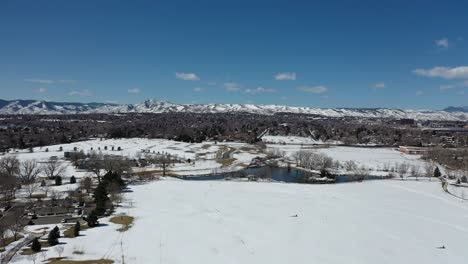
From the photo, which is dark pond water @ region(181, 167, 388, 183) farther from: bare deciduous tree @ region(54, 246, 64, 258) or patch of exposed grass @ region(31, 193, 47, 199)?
bare deciduous tree @ region(54, 246, 64, 258)

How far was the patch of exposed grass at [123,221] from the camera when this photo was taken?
28.2 meters

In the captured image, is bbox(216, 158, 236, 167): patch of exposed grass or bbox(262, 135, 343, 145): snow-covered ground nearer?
bbox(216, 158, 236, 167): patch of exposed grass

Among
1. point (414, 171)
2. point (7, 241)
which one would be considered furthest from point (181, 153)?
point (7, 241)

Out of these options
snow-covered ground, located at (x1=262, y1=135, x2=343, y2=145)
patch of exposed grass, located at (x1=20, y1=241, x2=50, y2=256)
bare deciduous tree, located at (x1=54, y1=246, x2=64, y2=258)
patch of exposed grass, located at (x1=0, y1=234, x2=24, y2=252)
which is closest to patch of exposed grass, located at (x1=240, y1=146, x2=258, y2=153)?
snow-covered ground, located at (x1=262, y1=135, x2=343, y2=145)

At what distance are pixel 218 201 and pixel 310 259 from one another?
17855 mm

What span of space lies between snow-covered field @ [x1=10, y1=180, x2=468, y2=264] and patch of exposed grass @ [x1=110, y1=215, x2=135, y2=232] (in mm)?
620

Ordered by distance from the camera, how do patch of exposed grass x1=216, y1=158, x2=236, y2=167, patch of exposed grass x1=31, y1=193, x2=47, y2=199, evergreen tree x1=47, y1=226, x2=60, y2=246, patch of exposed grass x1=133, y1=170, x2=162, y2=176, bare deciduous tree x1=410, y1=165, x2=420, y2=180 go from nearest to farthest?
evergreen tree x1=47, y1=226, x2=60, y2=246, patch of exposed grass x1=31, y1=193, x2=47, y2=199, patch of exposed grass x1=133, y1=170, x2=162, y2=176, bare deciduous tree x1=410, y1=165, x2=420, y2=180, patch of exposed grass x1=216, y1=158, x2=236, y2=167

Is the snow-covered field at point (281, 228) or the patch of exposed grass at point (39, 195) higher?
the patch of exposed grass at point (39, 195)

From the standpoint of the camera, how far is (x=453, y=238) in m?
28.3

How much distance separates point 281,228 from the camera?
95.4ft

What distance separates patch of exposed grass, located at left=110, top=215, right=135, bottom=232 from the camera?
28219mm

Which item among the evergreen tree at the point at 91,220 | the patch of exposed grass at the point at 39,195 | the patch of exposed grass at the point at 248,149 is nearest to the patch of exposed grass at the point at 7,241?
the evergreen tree at the point at 91,220

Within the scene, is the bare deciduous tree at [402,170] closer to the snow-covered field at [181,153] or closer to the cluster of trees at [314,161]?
the cluster of trees at [314,161]

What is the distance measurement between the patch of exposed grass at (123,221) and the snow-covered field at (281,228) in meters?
0.62
